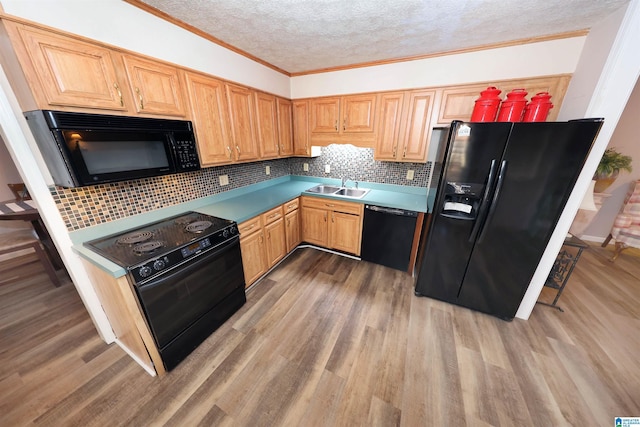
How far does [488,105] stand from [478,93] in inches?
18.3

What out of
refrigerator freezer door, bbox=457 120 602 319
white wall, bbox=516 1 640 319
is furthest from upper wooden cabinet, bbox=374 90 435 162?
white wall, bbox=516 1 640 319

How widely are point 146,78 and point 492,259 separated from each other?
314cm

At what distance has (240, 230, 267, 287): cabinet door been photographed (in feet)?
6.95

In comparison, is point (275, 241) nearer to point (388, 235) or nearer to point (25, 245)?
point (388, 235)

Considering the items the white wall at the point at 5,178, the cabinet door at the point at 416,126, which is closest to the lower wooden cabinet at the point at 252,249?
the cabinet door at the point at 416,126

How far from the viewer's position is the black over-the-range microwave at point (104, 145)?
1.14 meters

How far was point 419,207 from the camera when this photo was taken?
7.51 ft

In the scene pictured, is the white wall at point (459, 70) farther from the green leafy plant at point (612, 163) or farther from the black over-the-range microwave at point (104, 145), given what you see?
the black over-the-range microwave at point (104, 145)

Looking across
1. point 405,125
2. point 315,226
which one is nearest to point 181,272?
point 315,226

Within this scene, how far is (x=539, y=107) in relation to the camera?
61.7 inches

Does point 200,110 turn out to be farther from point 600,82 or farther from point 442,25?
point 600,82

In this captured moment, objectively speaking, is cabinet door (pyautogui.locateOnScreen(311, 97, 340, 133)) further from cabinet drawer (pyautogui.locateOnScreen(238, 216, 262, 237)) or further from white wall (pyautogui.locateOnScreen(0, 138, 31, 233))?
white wall (pyautogui.locateOnScreen(0, 138, 31, 233))

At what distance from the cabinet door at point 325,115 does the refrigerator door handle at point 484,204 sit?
1755 millimetres

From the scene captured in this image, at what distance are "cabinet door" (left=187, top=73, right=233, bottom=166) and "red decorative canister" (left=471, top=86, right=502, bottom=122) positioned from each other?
91.5 inches
